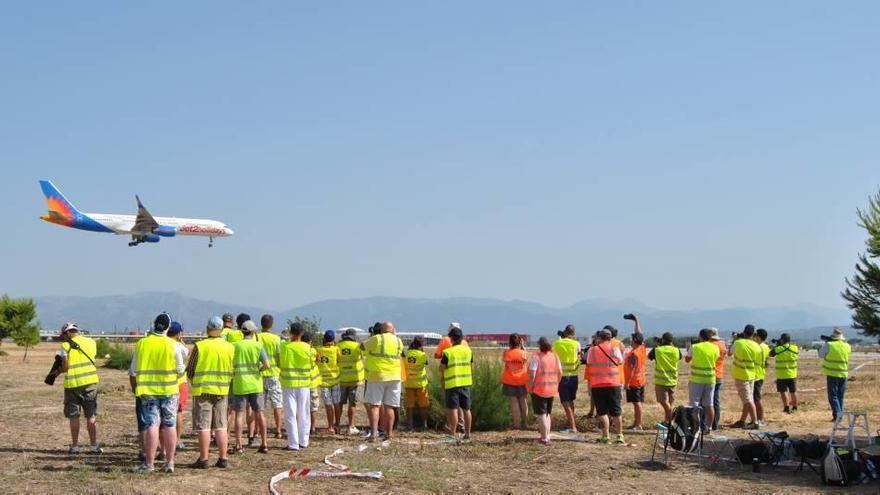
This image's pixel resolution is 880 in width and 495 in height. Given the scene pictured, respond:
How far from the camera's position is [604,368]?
559 inches

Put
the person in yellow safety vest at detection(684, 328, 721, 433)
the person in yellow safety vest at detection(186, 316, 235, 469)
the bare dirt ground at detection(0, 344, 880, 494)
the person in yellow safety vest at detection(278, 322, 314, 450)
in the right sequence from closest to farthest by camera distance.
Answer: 1. the bare dirt ground at detection(0, 344, 880, 494)
2. the person in yellow safety vest at detection(186, 316, 235, 469)
3. the person in yellow safety vest at detection(278, 322, 314, 450)
4. the person in yellow safety vest at detection(684, 328, 721, 433)

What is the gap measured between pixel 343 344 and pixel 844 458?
25.6 ft

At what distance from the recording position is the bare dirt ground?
10711 mm

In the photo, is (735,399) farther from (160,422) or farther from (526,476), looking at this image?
(160,422)

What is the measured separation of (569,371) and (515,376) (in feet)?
3.06

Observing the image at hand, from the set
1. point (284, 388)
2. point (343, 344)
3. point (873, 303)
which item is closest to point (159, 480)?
point (284, 388)

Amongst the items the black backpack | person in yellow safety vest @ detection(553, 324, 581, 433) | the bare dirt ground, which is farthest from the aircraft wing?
the black backpack

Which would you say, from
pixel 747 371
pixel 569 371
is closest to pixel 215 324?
pixel 569 371

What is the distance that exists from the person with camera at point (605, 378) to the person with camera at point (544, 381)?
57cm

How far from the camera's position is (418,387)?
16250 millimetres

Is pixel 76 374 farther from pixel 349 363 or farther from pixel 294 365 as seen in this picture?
pixel 349 363

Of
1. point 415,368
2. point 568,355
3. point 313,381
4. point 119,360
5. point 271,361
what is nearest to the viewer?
point 271,361

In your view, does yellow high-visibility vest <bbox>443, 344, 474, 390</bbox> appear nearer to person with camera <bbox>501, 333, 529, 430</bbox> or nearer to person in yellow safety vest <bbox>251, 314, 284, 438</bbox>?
person with camera <bbox>501, 333, 529, 430</bbox>

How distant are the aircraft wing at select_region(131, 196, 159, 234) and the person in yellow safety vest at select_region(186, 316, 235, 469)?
180ft
